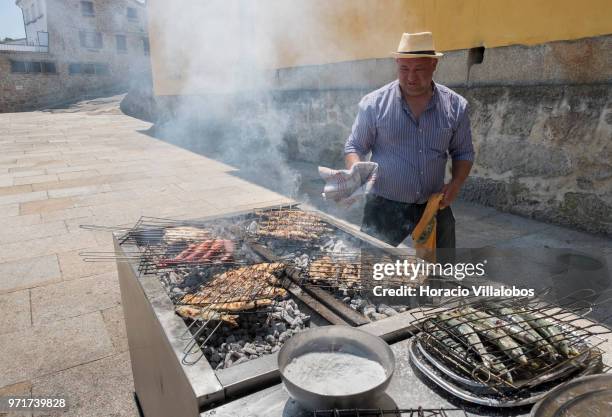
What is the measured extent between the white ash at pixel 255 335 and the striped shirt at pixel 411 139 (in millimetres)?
1255

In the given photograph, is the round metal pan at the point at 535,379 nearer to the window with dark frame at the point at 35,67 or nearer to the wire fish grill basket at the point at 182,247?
the wire fish grill basket at the point at 182,247

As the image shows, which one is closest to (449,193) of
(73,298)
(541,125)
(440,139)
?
(440,139)

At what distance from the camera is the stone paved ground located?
2.71 m

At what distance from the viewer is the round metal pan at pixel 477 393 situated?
49.9 inches

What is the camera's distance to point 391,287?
Answer: 2119mm

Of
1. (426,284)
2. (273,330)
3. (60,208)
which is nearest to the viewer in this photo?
(273,330)

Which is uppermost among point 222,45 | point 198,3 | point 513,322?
point 198,3

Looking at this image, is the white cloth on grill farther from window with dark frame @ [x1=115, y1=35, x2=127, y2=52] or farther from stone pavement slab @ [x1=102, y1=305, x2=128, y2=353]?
window with dark frame @ [x1=115, y1=35, x2=127, y2=52]

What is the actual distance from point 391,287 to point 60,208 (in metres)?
5.76

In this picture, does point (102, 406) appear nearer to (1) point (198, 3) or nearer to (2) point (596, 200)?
(2) point (596, 200)

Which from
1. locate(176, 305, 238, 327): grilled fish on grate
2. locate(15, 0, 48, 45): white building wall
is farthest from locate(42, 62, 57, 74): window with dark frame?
locate(176, 305, 238, 327): grilled fish on grate

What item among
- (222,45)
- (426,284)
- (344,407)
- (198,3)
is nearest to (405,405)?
(344,407)

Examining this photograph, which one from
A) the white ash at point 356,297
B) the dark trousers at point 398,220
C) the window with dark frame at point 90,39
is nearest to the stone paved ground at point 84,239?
the white ash at point 356,297

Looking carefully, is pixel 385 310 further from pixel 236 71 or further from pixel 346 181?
pixel 236 71
